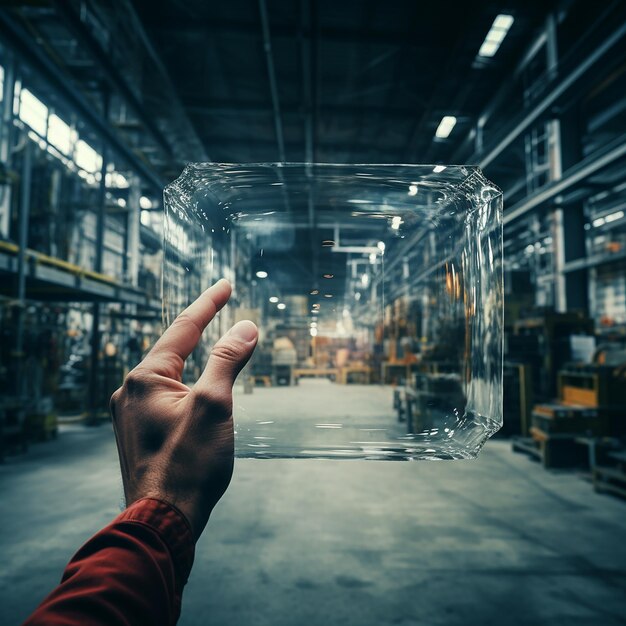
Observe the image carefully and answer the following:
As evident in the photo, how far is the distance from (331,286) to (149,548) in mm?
747

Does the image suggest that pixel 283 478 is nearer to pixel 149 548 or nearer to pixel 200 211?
pixel 200 211

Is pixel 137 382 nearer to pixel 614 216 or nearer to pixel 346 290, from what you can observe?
pixel 346 290

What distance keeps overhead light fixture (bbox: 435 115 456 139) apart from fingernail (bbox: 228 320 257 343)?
782 cm

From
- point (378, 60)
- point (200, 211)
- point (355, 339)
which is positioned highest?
point (378, 60)

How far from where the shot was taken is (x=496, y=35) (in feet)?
18.7

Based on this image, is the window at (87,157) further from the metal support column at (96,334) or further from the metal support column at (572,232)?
the metal support column at (572,232)

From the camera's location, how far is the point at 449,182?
107 centimetres

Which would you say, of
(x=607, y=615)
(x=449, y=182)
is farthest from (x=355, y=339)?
(x=607, y=615)

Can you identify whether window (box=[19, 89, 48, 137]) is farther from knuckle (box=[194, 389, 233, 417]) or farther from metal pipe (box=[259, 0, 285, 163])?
knuckle (box=[194, 389, 233, 417])

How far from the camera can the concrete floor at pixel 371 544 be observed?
2018 mm

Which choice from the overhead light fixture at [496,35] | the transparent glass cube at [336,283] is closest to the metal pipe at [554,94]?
the overhead light fixture at [496,35]

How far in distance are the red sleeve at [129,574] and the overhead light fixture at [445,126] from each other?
26.5 ft

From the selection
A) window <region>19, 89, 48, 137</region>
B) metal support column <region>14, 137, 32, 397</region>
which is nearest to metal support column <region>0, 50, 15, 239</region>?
window <region>19, 89, 48, 137</region>

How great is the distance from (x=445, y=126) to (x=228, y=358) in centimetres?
811
